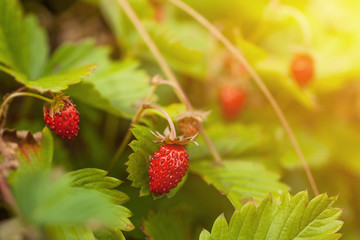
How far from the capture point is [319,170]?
1726 mm

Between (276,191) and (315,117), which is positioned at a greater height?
(315,117)

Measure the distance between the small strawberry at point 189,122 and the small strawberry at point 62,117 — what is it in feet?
0.78

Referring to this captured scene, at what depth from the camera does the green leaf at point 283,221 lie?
2.79 ft

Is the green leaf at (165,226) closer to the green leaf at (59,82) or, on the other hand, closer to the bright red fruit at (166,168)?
the bright red fruit at (166,168)

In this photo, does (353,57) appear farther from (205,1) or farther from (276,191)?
(276,191)

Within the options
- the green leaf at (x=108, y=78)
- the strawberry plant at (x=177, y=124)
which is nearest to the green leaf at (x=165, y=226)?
the strawberry plant at (x=177, y=124)

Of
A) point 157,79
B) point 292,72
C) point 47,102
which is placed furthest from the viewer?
point 292,72

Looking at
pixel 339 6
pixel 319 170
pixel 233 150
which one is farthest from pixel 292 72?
pixel 339 6

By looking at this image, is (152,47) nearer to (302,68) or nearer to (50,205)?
(302,68)

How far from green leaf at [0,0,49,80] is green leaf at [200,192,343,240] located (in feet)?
2.10

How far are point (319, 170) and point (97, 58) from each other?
0.98 meters

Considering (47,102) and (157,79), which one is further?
(157,79)

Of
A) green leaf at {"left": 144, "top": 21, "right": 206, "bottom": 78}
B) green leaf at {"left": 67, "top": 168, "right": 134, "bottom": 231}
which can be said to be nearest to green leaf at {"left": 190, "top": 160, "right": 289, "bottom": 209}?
green leaf at {"left": 67, "top": 168, "right": 134, "bottom": 231}

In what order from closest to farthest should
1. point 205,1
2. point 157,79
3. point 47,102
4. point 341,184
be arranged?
point 47,102 → point 157,79 → point 341,184 → point 205,1
